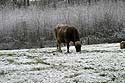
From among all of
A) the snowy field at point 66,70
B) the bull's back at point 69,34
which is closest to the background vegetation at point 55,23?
the bull's back at point 69,34

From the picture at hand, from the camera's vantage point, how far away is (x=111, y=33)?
2192cm

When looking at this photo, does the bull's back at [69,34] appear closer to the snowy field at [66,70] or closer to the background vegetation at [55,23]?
the snowy field at [66,70]

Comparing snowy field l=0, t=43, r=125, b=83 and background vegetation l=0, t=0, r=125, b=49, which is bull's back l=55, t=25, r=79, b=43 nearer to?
snowy field l=0, t=43, r=125, b=83

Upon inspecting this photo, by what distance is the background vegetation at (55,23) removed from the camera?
789 inches

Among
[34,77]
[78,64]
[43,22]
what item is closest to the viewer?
[34,77]

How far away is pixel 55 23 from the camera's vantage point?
21.3m

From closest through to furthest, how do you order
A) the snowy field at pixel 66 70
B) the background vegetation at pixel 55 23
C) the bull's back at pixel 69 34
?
the snowy field at pixel 66 70 → the bull's back at pixel 69 34 → the background vegetation at pixel 55 23

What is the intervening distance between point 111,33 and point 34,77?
50.5ft

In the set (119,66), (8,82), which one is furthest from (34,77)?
(119,66)

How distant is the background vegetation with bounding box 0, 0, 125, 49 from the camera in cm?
2003

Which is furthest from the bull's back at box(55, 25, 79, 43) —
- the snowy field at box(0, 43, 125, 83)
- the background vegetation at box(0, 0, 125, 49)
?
the background vegetation at box(0, 0, 125, 49)

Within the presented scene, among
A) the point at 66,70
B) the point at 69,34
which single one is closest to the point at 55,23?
the point at 69,34

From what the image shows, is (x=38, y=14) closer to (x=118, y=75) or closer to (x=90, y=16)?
(x=90, y=16)

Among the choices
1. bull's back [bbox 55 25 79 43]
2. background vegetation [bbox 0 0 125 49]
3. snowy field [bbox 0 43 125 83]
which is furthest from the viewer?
background vegetation [bbox 0 0 125 49]
